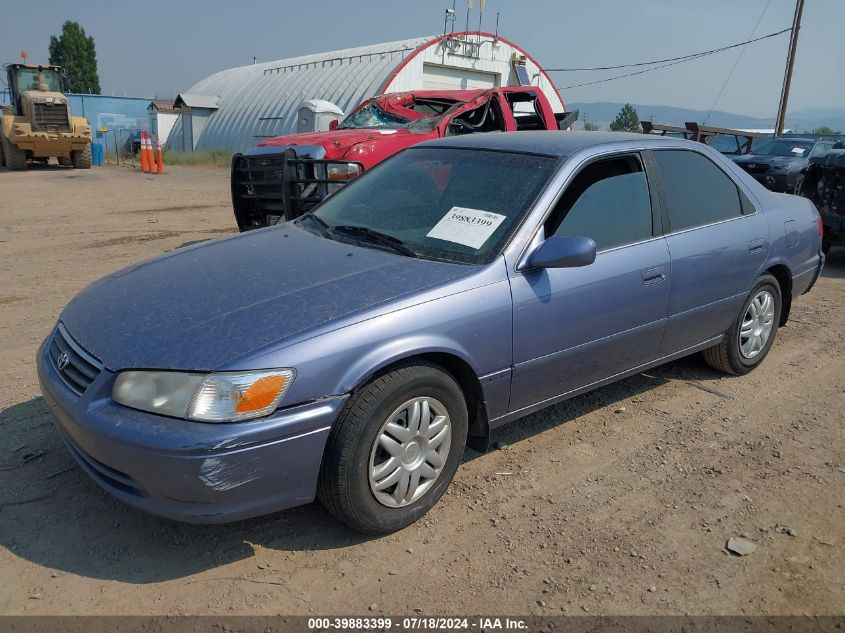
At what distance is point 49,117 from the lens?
22688 millimetres

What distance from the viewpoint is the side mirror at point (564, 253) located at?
323 cm

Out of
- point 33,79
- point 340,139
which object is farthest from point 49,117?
point 340,139

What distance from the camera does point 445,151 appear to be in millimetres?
4172

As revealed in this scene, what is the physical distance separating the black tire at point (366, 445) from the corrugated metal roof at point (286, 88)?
23.6 m

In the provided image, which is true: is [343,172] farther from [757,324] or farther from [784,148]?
[784,148]

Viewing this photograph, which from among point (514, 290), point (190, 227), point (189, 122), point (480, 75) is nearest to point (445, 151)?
point (514, 290)

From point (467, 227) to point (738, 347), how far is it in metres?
2.43

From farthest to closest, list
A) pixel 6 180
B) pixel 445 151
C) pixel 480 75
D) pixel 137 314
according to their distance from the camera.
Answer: pixel 480 75, pixel 6 180, pixel 445 151, pixel 137 314

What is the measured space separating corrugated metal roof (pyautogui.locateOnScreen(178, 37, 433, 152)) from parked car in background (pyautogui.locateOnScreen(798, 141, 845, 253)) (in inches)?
731

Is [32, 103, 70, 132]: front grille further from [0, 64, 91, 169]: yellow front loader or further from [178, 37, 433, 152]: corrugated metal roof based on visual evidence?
[178, 37, 433, 152]: corrugated metal roof

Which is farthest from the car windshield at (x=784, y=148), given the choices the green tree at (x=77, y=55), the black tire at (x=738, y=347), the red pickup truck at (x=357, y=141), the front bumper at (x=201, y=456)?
the green tree at (x=77, y=55)

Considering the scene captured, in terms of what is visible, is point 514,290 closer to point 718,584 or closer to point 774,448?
point 718,584

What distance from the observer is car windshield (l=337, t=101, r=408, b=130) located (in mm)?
9531

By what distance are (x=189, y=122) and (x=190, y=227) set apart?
25.2 metres
